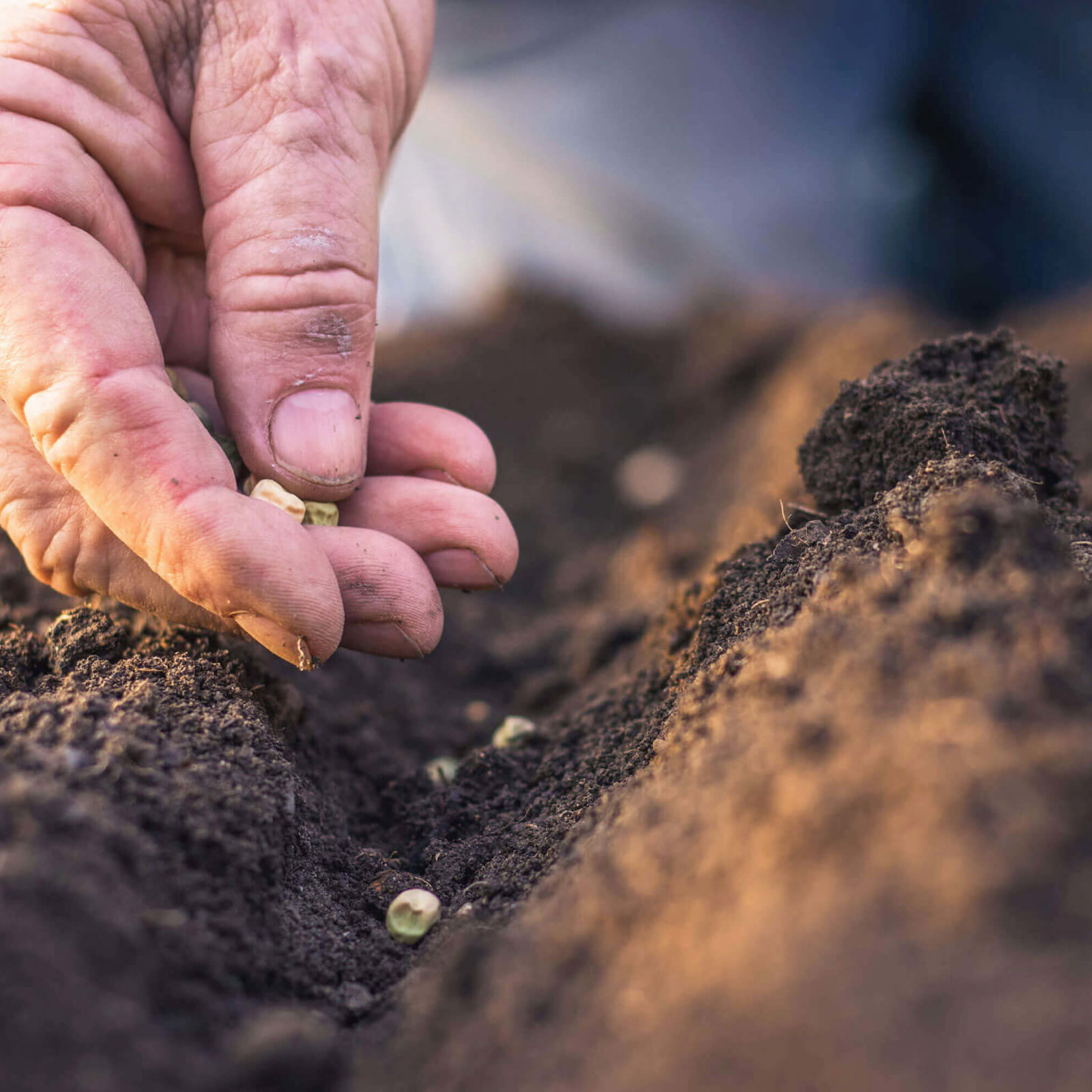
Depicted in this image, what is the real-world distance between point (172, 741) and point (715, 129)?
5589 mm

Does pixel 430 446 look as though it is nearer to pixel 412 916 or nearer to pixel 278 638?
Result: pixel 278 638

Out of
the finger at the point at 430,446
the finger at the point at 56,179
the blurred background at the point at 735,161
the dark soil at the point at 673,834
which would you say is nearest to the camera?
the dark soil at the point at 673,834

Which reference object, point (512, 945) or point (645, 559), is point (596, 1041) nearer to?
point (512, 945)

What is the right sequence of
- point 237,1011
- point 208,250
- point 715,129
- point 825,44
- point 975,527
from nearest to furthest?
point 237,1011 → point 975,527 → point 208,250 → point 825,44 → point 715,129

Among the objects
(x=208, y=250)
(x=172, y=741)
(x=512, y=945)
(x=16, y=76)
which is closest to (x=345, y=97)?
(x=208, y=250)

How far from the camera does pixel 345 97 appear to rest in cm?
178

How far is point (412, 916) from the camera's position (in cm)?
122

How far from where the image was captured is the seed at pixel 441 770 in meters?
1.70

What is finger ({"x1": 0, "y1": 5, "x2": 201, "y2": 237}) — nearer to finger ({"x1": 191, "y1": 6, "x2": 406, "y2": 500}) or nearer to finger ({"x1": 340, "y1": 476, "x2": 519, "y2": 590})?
finger ({"x1": 191, "y1": 6, "x2": 406, "y2": 500})

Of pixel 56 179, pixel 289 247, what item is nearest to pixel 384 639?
pixel 289 247

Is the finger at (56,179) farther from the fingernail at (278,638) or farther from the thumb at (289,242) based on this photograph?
the fingernail at (278,638)

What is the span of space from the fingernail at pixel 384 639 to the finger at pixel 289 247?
267mm

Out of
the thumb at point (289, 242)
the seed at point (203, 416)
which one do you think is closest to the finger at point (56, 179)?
the thumb at point (289, 242)

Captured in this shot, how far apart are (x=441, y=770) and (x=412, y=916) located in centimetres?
53
